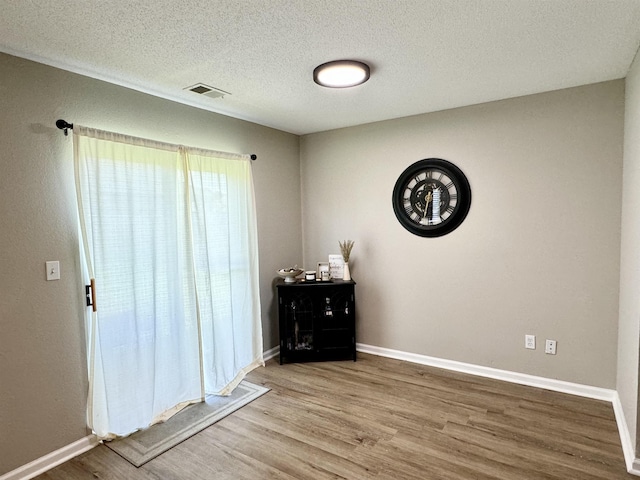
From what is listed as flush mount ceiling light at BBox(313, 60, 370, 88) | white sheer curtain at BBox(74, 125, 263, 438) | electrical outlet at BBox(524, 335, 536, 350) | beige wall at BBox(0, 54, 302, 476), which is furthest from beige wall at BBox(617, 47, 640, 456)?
beige wall at BBox(0, 54, 302, 476)

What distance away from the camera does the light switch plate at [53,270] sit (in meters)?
2.22

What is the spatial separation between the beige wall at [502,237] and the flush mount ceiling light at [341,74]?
4.19ft

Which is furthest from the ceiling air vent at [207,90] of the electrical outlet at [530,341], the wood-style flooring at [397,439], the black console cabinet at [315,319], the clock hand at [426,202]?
the electrical outlet at [530,341]

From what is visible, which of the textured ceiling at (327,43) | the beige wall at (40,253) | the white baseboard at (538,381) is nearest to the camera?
the textured ceiling at (327,43)

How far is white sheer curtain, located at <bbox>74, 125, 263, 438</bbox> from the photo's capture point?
7.84 feet

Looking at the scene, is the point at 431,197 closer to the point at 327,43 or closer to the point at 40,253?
the point at 327,43

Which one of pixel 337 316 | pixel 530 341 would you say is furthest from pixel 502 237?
pixel 337 316

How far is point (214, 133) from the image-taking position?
130 inches

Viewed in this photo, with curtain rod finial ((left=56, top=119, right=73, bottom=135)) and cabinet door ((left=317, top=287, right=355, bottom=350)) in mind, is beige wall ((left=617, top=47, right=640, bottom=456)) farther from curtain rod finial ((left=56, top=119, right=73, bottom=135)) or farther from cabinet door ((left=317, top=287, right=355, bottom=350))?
curtain rod finial ((left=56, top=119, right=73, bottom=135))

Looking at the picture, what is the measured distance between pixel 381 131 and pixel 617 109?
190 cm

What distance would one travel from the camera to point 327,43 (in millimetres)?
2047

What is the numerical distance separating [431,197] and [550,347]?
A: 1625 mm

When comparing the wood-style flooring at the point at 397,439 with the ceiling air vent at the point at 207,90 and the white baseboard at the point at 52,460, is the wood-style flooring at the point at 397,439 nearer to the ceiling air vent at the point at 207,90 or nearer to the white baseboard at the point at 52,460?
the white baseboard at the point at 52,460

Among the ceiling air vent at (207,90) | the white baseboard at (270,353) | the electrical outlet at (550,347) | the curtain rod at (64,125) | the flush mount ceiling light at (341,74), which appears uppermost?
the ceiling air vent at (207,90)
